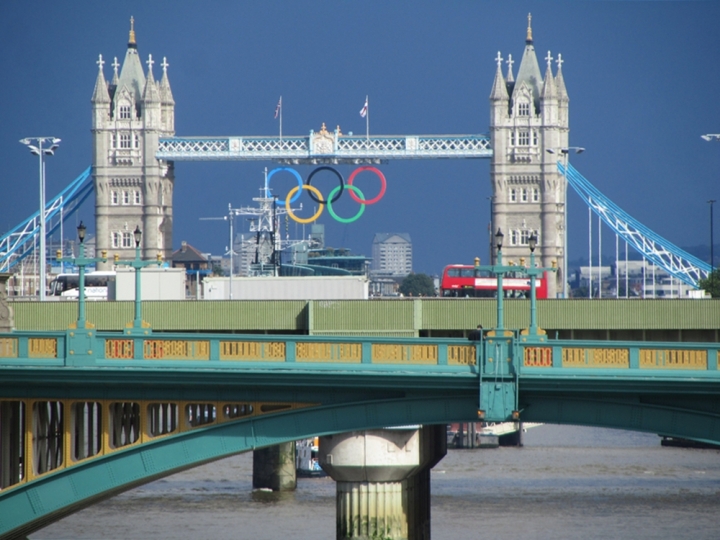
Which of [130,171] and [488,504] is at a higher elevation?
[130,171]

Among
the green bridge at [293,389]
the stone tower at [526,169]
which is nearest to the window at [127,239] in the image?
the stone tower at [526,169]

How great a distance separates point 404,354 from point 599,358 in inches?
130

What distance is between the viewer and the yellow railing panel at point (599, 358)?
75.3 ft

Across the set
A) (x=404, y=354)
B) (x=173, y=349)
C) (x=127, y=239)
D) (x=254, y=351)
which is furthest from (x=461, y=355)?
(x=127, y=239)

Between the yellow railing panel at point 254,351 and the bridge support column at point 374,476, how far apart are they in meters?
5.17

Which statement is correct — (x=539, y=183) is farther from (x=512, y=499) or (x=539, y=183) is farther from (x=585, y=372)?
(x=585, y=372)

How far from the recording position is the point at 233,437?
77.9ft

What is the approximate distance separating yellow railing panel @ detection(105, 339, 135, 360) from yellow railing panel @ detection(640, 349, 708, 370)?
880 cm

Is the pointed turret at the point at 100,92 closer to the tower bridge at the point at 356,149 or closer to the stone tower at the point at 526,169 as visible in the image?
the tower bridge at the point at 356,149

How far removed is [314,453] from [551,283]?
55361 mm

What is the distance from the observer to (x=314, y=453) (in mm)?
58375

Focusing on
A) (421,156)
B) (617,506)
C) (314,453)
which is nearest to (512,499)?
(617,506)

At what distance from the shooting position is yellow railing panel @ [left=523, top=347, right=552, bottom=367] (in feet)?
76.3

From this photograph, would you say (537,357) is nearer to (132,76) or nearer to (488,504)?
(488,504)
